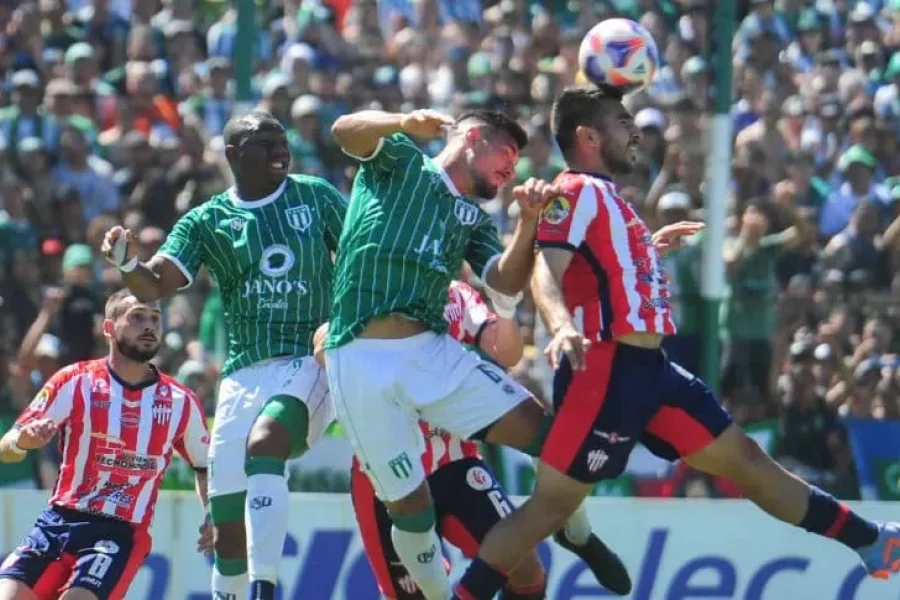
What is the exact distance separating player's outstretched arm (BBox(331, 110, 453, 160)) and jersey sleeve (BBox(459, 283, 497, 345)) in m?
1.14

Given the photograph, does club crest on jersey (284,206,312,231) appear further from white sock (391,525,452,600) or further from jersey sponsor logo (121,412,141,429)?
white sock (391,525,452,600)

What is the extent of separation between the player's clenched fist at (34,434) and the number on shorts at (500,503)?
1.86 m

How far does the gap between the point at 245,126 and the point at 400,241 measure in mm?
1080

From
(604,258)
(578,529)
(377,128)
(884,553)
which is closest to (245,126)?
(377,128)

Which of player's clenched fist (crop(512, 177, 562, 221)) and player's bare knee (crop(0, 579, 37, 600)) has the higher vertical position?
player's clenched fist (crop(512, 177, 562, 221))

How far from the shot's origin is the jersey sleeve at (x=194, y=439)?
855 centimetres

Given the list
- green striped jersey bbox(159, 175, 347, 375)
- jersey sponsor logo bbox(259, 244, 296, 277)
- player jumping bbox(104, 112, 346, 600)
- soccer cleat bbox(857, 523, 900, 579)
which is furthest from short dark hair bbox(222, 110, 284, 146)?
soccer cleat bbox(857, 523, 900, 579)

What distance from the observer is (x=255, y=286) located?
8.05 meters

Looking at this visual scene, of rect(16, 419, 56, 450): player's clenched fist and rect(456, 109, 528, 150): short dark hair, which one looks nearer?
rect(456, 109, 528, 150): short dark hair

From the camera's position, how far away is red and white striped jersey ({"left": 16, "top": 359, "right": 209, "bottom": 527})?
27.5 feet

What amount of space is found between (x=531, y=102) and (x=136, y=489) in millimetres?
5131

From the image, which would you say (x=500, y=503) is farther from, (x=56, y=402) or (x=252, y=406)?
(x=56, y=402)

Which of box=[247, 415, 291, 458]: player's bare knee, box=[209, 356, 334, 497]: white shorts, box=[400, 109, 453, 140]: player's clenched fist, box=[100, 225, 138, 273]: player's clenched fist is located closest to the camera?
box=[400, 109, 453, 140]: player's clenched fist

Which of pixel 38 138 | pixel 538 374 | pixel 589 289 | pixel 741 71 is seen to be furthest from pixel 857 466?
pixel 38 138
